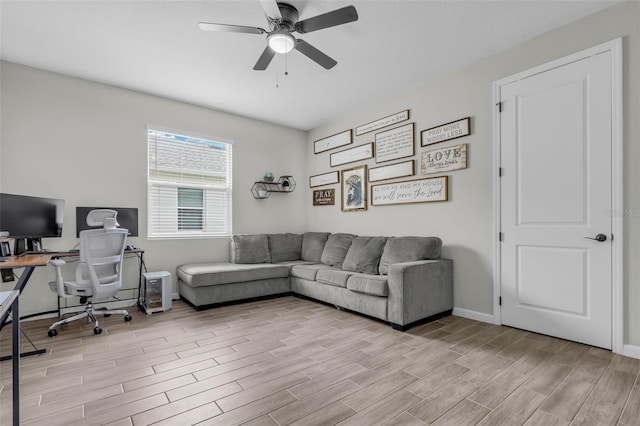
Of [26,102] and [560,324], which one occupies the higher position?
[26,102]

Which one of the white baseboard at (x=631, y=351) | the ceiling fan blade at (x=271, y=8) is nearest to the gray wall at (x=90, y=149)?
the ceiling fan blade at (x=271, y=8)

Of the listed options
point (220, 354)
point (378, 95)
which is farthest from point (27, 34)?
point (378, 95)

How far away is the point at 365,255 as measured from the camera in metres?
4.08

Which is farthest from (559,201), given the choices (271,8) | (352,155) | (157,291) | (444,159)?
(157,291)

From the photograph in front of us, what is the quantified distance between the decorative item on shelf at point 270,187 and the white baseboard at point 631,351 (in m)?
4.61

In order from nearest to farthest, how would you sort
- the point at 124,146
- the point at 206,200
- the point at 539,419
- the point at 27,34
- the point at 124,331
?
the point at 539,419 < the point at 27,34 < the point at 124,331 < the point at 124,146 < the point at 206,200

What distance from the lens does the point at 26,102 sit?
11.7 feet

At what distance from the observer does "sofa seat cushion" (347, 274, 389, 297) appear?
128 inches

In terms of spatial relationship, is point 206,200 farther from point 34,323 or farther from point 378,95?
point 378,95

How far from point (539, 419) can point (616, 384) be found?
0.83 metres

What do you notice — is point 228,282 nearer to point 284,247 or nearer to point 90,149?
point 284,247

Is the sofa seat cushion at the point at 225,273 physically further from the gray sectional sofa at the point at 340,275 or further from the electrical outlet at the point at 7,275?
the electrical outlet at the point at 7,275

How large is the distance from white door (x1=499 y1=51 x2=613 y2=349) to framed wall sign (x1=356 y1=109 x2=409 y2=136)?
1243 mm

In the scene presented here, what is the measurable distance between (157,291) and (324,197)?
9.71ft
